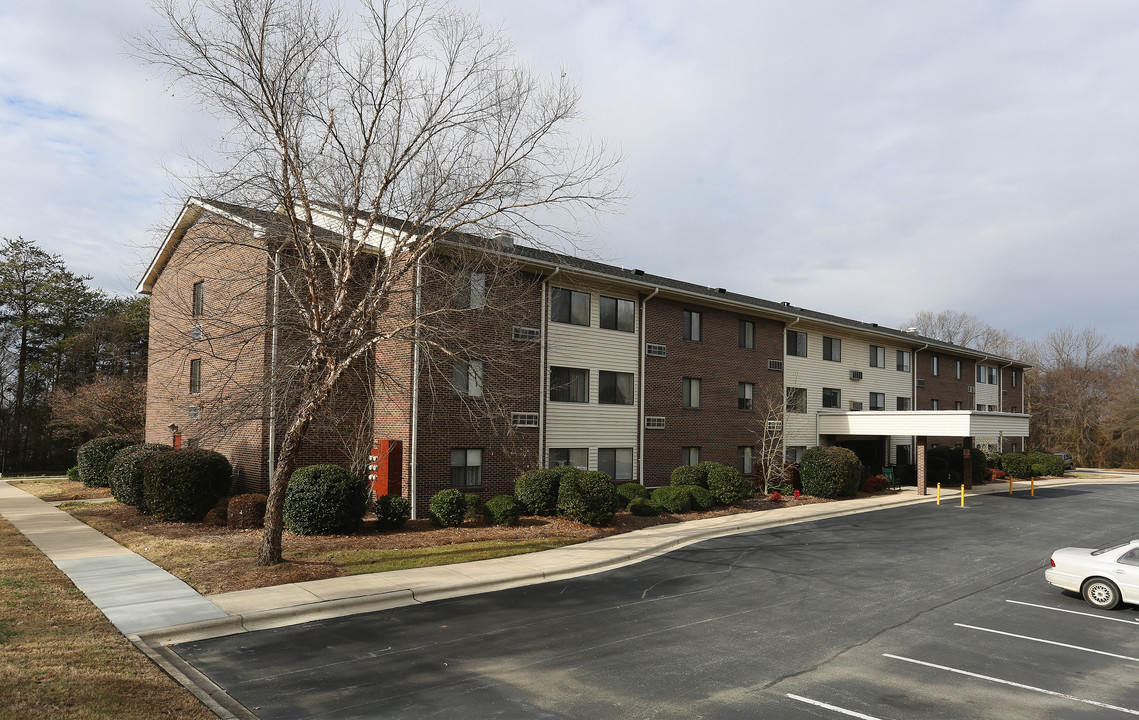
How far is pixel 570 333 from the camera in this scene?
2303 cm

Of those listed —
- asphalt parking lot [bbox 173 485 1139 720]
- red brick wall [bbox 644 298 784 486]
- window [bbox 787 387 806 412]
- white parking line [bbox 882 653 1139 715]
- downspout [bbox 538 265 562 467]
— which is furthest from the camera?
window [bbox 787 387 806 412]

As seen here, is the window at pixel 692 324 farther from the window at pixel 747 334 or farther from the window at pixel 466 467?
the window at pixel 466 467

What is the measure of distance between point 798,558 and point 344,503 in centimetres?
1059

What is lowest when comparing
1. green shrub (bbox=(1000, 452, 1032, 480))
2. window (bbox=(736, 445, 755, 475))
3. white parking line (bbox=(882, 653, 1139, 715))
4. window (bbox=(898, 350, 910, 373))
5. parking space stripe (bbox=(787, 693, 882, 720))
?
green shrub (bbox=(1000, 452, 1032, 480))

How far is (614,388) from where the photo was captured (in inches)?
962

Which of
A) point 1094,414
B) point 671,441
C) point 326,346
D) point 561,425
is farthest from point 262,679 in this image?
point 1094,414

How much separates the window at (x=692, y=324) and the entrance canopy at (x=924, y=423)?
936 centimetres

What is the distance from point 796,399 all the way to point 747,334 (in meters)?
4.46

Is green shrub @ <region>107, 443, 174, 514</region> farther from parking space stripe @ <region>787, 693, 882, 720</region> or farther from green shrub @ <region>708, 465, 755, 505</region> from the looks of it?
parking space stripe @ <region>787, 693, 882, 720</region>

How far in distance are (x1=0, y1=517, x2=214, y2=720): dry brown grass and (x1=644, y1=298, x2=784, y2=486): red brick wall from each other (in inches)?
717

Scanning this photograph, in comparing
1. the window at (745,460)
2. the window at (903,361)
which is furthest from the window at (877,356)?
the window at (745,460)

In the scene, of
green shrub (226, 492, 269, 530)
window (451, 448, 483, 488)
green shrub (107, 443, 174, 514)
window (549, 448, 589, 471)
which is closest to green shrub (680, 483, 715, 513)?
window (549, 448, 589, 471)

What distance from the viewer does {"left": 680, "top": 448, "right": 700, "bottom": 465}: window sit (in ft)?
86.9

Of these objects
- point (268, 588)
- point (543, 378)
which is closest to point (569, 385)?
point (543, 378)
